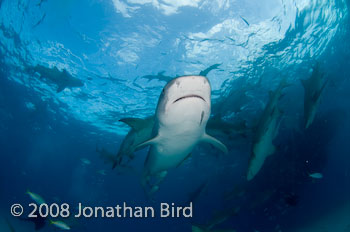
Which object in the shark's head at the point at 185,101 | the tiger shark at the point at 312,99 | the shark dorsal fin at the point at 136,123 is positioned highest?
the shark dorsal fin at the point at 136,123

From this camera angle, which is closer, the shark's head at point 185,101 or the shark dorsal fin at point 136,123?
the shark's head at point 185,101

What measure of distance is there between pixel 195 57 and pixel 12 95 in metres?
21.0

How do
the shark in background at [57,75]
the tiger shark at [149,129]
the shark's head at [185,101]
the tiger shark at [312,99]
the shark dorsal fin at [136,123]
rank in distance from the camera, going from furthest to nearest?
the shark in background at [57,75] < the tiger shark at [149,129] < the shark dorsal fin at [136,123] < the tiger shark at [312,99] < the shark's head at [185,101]

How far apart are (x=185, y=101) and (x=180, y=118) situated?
0.51m

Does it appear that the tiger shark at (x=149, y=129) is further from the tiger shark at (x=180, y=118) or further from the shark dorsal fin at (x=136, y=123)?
the tiger shark at (x=180, y=118)

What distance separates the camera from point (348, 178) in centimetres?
4412

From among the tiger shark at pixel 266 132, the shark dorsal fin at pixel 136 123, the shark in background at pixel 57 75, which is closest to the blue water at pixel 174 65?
the shark in background at pixel 57 75

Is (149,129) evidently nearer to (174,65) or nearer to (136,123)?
(136,123)

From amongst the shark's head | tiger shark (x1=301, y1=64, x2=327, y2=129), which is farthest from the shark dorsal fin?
tiger shark (x1=301, y1=64, x2=327, y2=129)

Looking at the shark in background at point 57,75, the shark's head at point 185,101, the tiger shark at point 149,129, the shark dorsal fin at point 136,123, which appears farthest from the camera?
the shark in background at point 57,75

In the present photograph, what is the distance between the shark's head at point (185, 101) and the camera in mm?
3072

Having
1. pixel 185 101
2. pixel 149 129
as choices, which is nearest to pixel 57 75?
pixel 149 129

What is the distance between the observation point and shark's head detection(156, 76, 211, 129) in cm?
307

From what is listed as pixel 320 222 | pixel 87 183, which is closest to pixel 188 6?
pixel 320 222
